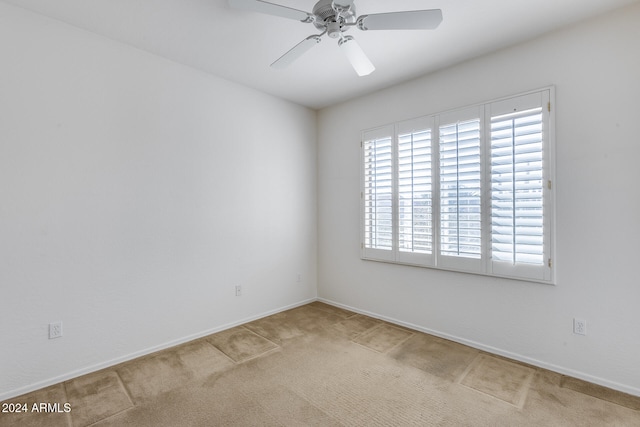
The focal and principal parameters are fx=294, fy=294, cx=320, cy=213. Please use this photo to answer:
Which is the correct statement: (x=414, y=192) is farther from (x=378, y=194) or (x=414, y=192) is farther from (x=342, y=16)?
(x=342, y=16)

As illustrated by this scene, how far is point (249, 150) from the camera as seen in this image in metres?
3.52

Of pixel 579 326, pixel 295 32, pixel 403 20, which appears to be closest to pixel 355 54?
pixel 403 20

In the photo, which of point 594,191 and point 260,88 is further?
point 260,88

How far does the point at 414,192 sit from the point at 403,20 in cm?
179

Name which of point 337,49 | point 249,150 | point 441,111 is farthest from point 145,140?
point 441,111

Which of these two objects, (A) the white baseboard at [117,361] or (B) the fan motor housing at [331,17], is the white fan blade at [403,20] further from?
(A) the white baseboard at [117,361]

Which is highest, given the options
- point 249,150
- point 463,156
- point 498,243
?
point 249,150

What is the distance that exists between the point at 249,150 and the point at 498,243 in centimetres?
278

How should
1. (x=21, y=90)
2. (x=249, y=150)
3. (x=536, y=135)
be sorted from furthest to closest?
(x=249, y=150) → (x=536, y=135) → (x=21, y=90)

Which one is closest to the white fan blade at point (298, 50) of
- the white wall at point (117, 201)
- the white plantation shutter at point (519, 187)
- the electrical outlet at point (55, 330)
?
the white wall at point (117, 201)

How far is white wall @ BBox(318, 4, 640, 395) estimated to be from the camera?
6.93ft

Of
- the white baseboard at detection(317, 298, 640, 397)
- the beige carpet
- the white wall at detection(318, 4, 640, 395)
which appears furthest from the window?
the beige carpet

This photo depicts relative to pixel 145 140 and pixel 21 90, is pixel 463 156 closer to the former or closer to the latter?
pixel 145 140

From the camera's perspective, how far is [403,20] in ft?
5.74
